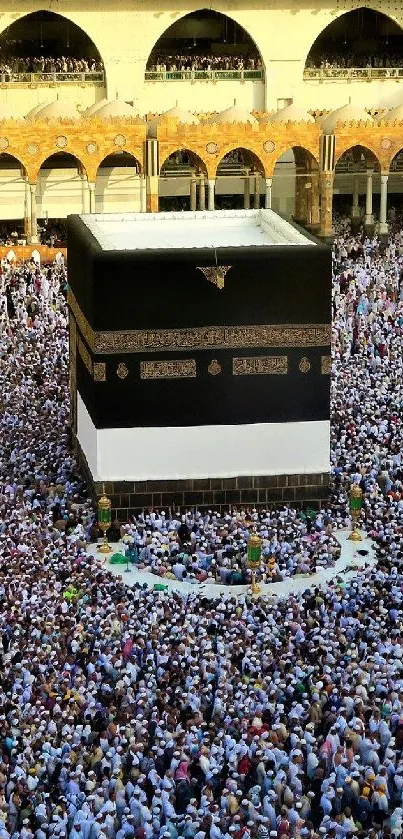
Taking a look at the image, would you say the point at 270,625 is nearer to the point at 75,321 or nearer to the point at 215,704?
the point at 215,704

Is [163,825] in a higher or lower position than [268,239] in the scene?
lower

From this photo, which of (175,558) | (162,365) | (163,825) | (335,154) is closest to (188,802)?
(163,825)

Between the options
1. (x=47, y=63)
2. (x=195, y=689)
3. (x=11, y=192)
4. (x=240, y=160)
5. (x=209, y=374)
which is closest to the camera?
(x=195, y=689)

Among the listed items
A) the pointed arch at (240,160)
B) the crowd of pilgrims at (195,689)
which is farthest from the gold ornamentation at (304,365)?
the pointed arch at (240,160)

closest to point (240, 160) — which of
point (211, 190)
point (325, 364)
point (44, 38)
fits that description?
point (211, 190)

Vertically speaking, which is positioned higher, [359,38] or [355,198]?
[359,38]

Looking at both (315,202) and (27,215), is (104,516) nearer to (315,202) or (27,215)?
(27,215)
